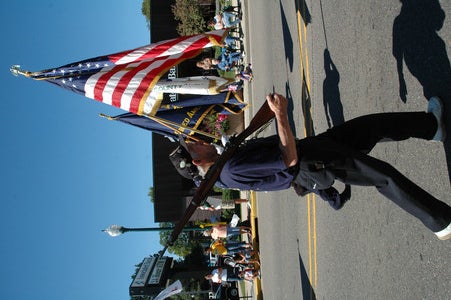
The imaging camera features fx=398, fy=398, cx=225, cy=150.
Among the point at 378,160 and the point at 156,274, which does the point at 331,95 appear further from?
the point at 156,274

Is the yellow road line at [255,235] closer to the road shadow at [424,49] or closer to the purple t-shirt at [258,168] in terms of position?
the purple t-shirt at [258,168]

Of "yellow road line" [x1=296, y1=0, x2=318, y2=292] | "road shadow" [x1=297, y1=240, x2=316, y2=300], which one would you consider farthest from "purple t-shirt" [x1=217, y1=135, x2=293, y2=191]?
"road shadow" [x1=297, y1=240, x2=316, y2=300]

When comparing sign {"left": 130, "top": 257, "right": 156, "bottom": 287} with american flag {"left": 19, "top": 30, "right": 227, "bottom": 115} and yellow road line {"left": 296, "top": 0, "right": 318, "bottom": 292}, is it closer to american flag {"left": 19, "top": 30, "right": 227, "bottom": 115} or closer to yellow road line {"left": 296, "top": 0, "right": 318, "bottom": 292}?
yellow road line {"left": 296, "top": 0, "right": 318, "bottom": 292}

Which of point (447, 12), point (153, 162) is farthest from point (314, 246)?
point (153, 162)

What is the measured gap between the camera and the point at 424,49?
438cm

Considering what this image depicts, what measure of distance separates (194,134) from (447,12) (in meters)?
5.76

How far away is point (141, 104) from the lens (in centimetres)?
700

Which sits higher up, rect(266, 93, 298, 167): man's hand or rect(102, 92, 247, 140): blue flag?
rect(102, 92, 247, 140): blue flag

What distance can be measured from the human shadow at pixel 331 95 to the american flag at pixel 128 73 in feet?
6.82

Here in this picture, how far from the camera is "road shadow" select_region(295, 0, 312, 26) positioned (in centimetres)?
893

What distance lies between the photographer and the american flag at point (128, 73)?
6922mm

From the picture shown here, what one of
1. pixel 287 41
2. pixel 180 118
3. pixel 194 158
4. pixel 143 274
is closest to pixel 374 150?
pixel 194 158

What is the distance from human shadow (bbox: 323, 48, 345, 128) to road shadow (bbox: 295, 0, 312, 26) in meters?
1.63

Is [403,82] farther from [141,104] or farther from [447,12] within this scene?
[141,104]
